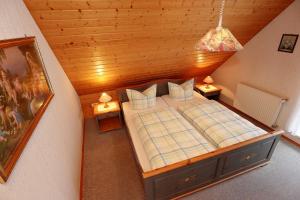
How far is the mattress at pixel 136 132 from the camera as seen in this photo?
70.8 inches

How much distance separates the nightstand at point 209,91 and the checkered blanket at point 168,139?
1.68 m

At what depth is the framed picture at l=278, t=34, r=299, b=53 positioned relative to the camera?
242cm

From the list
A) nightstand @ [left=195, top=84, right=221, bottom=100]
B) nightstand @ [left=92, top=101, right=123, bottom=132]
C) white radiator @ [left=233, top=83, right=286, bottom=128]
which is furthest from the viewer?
nightstand @ [left=195, top=84, right=221, bottom=100]

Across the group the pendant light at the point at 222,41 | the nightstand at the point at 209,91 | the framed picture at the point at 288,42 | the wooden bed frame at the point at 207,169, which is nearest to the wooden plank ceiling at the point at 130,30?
the framed picture at the point at 288,42

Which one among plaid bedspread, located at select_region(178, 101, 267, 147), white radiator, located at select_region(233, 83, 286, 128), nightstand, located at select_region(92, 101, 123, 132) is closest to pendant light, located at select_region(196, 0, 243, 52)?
plaid bedspread, located at select_region(178, 101, 267, 147)

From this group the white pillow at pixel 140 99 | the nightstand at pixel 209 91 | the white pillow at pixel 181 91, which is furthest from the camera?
the nightstand at pixel 209 91

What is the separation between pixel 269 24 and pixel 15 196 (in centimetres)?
381

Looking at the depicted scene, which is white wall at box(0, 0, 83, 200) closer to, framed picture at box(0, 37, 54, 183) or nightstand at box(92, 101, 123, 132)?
framed picture at box(0, 37, 54, 183)

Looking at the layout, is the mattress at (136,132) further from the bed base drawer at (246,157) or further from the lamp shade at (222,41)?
the lamp shade at (222,41)

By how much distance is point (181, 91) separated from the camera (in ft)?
10.4

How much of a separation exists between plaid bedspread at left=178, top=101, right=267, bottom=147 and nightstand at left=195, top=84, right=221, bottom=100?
3.83 ft

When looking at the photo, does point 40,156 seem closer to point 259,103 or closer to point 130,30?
point 130,30

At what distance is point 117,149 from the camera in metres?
2.67

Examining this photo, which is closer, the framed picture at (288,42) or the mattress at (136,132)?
the mattress at (136,132)
